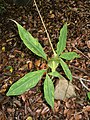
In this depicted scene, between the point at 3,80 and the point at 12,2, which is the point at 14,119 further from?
the point at 12,2

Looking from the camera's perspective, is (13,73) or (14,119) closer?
(14,119)

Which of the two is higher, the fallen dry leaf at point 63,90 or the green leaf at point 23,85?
the green leaf at point 23,85

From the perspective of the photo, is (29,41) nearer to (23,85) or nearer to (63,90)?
(23,85)

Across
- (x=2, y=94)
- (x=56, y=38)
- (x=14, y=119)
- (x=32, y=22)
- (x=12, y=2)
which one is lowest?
(x=14, y=119)

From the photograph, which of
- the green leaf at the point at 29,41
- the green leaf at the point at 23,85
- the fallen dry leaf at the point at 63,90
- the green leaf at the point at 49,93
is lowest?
the fallen dry leaf at the point at 63,90

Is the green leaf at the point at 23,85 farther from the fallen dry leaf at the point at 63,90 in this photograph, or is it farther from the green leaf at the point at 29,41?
the fallen dry leaf at the point at 63,90

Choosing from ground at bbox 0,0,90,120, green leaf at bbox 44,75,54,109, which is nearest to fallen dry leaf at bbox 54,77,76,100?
ground at bbox 0,0,90,120

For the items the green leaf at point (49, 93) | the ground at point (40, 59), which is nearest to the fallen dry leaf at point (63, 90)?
the ground at point (40, 59)

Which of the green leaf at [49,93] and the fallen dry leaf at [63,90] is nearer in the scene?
the green leaf at [49,93]

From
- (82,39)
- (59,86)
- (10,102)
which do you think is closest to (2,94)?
(10,102)
